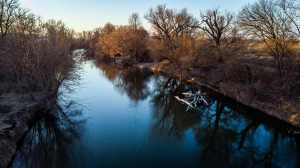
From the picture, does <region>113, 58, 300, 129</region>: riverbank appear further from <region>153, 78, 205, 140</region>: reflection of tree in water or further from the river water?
<region>153, 78, 205, 140</region>: reflection of tree in water

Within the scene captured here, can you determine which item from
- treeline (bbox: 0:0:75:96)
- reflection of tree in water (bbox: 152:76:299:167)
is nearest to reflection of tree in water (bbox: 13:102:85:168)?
treeline (bbox: 0:0:75:96)

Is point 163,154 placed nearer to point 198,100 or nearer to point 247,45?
point 198,100

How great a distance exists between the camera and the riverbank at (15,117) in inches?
308

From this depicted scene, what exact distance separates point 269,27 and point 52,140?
60.5 feet

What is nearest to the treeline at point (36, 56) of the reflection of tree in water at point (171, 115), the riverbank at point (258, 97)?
the reflection of tree in water at point (171, 115)

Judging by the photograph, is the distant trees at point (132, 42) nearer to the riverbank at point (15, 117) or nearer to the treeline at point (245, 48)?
the treeline at point (245, 48)

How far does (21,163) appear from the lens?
25.7ft

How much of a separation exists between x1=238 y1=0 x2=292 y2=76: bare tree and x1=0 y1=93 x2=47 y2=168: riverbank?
18.8 meters

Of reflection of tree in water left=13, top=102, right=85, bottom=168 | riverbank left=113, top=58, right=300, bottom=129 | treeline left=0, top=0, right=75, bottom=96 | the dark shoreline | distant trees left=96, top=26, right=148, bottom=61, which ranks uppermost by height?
distant trees left=96, top=26, right=148, bottom=61

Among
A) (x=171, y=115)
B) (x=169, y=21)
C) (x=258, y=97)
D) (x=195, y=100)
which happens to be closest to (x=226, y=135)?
(x=171, y=115)

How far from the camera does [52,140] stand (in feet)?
32.9

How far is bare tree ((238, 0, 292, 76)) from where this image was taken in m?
13.3

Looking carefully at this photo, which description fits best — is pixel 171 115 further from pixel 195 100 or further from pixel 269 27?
pixel 269 27

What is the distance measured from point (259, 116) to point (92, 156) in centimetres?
1200
